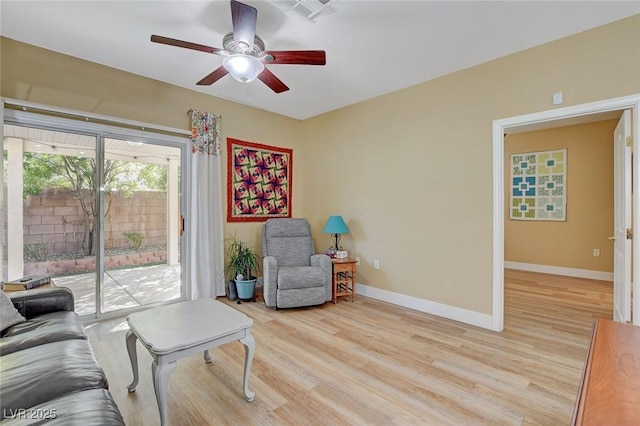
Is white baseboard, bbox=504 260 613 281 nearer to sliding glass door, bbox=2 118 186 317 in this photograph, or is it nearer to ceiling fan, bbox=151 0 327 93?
ceiling fan, bbox=151 0 327 93

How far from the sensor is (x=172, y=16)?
7.49ft

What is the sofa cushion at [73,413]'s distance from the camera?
3.34 ft

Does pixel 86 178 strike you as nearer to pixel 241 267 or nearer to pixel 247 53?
pixel 241 267

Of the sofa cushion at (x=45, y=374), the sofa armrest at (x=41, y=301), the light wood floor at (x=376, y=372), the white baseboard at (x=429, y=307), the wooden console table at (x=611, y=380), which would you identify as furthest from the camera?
the white baseboard at (x=429, y=307)

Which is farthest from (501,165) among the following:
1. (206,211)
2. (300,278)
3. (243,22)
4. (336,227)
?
(206,211)

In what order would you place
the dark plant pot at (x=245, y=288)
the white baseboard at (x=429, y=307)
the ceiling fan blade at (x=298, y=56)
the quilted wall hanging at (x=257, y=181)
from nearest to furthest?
1. the ceiling fan blade at (x=298, y=56)
2. the white baseboard at (x=429, y=307)
3. the dark plant pot at (x=245, y=288)
4. the quilted wall hanging at (x=257, y=181)

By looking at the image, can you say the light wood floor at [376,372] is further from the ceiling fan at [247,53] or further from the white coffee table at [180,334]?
the ceiling fan at [247,53]

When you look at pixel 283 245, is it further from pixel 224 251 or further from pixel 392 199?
pixel 392 199

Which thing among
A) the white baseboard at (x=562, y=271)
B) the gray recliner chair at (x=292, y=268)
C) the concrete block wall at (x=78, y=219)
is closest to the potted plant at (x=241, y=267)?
the gray recliner chair at (x=292, y=268)

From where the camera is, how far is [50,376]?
1277mm

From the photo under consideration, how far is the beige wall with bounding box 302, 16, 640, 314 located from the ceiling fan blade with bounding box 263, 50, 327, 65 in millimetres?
1807

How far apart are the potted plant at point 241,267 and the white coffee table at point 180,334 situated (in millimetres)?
1644

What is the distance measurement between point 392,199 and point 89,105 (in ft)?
11.6

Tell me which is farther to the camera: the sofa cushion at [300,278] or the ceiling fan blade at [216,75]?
the sofa cushion at [300,278]
